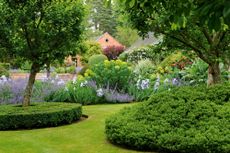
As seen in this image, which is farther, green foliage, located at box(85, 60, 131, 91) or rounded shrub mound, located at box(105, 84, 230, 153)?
green foliage, located at box(85, 60, 131, 91)

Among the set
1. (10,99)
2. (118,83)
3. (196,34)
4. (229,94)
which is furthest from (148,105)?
(118,83)

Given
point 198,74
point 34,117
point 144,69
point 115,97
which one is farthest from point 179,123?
point 144,69

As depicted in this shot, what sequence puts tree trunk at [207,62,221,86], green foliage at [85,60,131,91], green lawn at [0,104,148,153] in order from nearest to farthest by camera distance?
green lawn at [0,104,148,153]
tree trunk at [207,62,221,86]
green foliage at [85,60,131,91]

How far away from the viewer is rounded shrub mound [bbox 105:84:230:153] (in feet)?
19.5

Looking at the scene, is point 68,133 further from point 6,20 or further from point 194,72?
point 194,72

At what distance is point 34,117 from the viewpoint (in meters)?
8.81

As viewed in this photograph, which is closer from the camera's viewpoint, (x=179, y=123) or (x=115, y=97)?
(x=179, y=123)

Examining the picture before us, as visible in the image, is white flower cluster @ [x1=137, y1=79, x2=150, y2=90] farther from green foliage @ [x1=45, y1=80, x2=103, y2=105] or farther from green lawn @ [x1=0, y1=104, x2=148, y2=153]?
green lawn @ [x1=0, y1=104, x2=148, y2=153]

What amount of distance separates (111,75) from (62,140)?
23.6 feet

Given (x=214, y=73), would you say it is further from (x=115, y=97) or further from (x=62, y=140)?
(x=115, y=97)

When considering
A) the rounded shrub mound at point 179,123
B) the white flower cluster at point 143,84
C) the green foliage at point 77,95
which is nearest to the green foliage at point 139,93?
the white flower cluster at point 143,84

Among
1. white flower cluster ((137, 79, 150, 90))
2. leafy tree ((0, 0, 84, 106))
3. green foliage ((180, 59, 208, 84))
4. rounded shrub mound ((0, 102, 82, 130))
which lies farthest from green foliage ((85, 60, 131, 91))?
rounded shrub mound ((0, 102, 82, 130))

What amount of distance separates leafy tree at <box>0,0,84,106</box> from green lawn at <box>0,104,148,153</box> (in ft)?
5.80

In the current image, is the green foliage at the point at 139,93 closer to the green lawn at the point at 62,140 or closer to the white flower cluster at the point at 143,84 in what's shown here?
the white flower cluster at the point at 143,84
